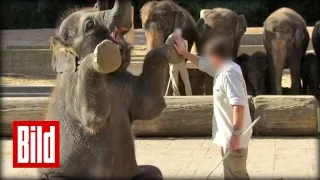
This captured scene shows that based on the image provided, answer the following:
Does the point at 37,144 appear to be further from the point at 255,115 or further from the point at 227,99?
the point at 255,115

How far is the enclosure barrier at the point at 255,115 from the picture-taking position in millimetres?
9617

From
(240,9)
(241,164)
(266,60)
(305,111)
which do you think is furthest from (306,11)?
(241,164)

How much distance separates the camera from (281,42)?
1211cm

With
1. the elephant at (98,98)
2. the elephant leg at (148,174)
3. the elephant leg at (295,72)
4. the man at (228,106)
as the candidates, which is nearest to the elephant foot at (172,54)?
the elephant at (98,98)

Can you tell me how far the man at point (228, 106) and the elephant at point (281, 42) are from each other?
6246 millimetres

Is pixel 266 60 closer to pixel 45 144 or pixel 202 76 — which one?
pixel 202 76

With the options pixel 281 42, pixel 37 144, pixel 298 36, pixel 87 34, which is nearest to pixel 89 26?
pixel 87 34

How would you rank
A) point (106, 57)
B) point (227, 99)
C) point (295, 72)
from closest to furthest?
point (106, 57) → point (227, 99) → point (295, 72)

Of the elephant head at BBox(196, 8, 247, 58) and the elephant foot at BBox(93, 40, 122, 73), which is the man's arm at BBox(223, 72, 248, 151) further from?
the elephant head at BBox(196, 8, 247, 58)

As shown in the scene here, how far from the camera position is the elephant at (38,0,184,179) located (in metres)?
4.90

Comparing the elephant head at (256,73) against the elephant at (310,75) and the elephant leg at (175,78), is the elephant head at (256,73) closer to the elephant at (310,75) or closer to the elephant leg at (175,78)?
the elephant at (310,75)

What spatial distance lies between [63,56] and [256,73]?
23.6 feet

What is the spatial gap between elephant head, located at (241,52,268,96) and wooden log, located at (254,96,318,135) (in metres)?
2.24

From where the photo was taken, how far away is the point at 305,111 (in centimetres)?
959
